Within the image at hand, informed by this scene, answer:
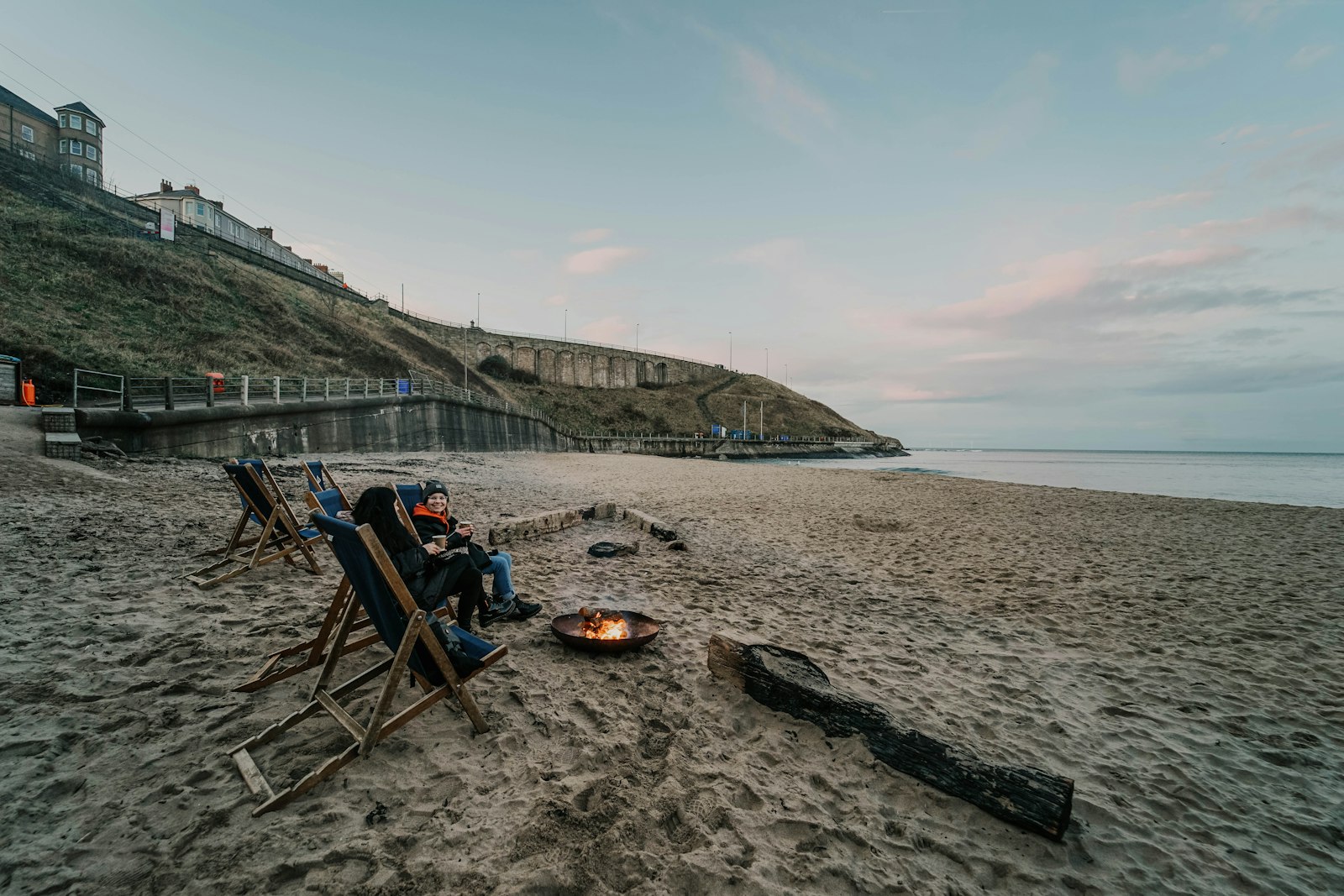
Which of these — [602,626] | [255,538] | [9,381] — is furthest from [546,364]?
[602,626]

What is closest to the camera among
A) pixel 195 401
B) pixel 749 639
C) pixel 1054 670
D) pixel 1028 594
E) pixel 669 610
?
pixel 749 639

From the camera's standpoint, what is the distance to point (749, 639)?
4488 millimetres

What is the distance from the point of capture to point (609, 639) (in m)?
4.46

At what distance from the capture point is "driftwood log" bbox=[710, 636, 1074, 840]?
2.82 m

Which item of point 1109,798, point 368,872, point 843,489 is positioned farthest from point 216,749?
point 843,489

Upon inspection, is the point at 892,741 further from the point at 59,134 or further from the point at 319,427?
the point at 59,134

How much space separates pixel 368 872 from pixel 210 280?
162ft

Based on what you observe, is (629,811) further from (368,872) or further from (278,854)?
(278,854)

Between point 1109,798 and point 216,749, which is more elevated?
point 216,749

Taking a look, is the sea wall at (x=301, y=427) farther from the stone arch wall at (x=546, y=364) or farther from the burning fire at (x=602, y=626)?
the stone arch wall at (x=546, y=364)

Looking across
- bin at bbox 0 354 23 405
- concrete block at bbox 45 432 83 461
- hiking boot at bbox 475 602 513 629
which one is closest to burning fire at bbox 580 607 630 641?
hiking boot at bbox 475 602 513 629

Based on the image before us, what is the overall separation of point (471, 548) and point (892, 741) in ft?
12.1

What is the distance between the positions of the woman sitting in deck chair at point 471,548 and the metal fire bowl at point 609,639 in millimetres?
539

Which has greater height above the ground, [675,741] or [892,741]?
[892,741]
